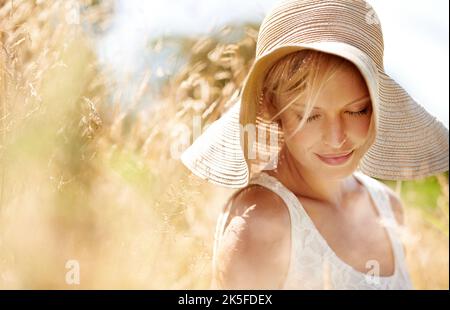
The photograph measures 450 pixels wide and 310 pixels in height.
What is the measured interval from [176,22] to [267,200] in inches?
23.9

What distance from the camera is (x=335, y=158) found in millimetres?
1480

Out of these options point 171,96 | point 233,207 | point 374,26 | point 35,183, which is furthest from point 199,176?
point 374,26

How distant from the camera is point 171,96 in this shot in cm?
185

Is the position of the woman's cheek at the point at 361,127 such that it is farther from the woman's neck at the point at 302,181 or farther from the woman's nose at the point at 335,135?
the woman's neck at the point at 302,181

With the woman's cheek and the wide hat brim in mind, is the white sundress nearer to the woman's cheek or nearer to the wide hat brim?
the wide hat brim

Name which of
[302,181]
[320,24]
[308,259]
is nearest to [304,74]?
[320,24]

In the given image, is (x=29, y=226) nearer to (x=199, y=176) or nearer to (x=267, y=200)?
(x=199, y=176)

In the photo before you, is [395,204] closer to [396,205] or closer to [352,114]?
[396,205]

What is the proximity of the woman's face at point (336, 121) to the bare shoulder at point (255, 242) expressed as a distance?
0.50 ft

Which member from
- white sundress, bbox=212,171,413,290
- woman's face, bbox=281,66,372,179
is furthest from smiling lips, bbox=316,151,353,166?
white sundress, bbox=212,171,413,290

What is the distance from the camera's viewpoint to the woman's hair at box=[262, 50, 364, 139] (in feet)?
4.66

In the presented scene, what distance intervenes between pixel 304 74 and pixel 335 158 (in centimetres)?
20

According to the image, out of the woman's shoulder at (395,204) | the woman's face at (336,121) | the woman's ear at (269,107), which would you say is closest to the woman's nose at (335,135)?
the woman's face at (336,121)

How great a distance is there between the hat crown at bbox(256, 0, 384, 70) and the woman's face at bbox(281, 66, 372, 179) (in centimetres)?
7
